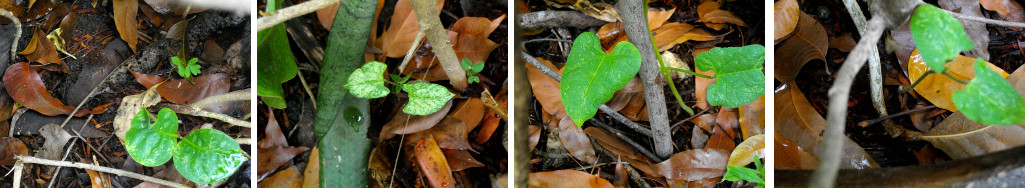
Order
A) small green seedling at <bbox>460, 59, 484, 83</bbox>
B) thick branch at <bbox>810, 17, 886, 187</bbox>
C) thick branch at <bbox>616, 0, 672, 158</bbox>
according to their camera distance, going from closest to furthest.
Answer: thick branch at <bbox>810, 17, 886, 187</bbox>, thick branch at <bbox>616, 0, 672, 158</bbox>, small green seedling at <bbox>460, 59, 484, 83</bbox>

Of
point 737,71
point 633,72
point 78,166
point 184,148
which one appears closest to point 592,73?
point 633,72

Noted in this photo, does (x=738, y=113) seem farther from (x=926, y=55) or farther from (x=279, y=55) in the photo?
(x=279, y=55)

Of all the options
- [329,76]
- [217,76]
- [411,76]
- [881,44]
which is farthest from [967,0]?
[217,76]

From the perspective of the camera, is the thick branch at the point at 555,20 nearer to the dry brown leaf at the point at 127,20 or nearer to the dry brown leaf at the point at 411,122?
the dry brown leaf at the point at 411,122

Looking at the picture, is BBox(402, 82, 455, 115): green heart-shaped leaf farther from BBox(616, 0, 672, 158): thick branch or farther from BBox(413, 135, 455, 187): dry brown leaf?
BBox(616, 0, 672, 158): thick branch

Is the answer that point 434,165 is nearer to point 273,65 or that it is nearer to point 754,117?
point 273,65

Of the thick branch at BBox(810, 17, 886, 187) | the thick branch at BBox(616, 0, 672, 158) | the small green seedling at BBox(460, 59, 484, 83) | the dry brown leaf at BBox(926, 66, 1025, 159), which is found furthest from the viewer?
the small green seedling at BBox(460, 59, 484, 83)

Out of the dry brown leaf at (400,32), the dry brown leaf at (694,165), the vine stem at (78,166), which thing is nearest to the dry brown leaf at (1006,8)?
the dry brown leaf at (694,165)

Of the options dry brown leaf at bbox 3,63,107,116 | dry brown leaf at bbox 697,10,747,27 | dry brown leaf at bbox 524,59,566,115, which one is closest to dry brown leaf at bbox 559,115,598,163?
dry brown leaf at bbox 524,59,566,115
